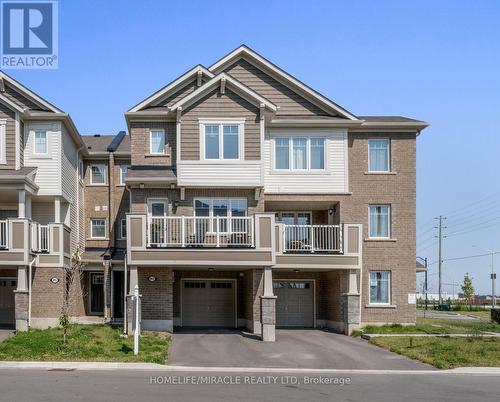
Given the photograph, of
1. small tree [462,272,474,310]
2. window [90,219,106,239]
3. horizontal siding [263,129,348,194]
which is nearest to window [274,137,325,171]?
horizontal siding [263,129,348,194]

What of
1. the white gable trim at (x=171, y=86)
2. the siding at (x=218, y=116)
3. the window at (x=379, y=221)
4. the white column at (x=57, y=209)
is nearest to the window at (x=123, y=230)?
the white column at (x=57, y=209)

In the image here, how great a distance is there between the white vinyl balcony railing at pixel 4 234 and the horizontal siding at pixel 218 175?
6.83m

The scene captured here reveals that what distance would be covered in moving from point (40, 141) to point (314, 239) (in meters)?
12.0

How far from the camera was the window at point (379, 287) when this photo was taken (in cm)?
2759

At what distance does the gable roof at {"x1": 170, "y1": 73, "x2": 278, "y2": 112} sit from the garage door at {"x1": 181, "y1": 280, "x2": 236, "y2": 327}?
7650 millimetres

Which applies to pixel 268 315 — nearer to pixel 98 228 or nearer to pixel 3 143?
pixel 3 143

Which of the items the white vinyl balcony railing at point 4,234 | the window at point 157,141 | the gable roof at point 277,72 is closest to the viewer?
the white vinyl balcony railing at point 4,234

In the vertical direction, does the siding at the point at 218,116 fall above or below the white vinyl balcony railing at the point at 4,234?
above

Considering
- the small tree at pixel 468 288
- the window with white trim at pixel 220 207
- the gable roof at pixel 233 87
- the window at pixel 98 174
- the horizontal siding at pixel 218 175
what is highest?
the gable roof at pixel 233 87

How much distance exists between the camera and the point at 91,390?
13656 mm

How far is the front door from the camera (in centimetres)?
3206

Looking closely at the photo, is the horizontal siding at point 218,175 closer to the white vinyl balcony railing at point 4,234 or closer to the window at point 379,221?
the window at point 379,221

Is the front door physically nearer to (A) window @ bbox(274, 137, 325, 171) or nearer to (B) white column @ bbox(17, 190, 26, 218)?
(B) white column @ bbox(17, 190, 26, 218)

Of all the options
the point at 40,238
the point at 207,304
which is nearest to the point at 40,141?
the point at 40,238
